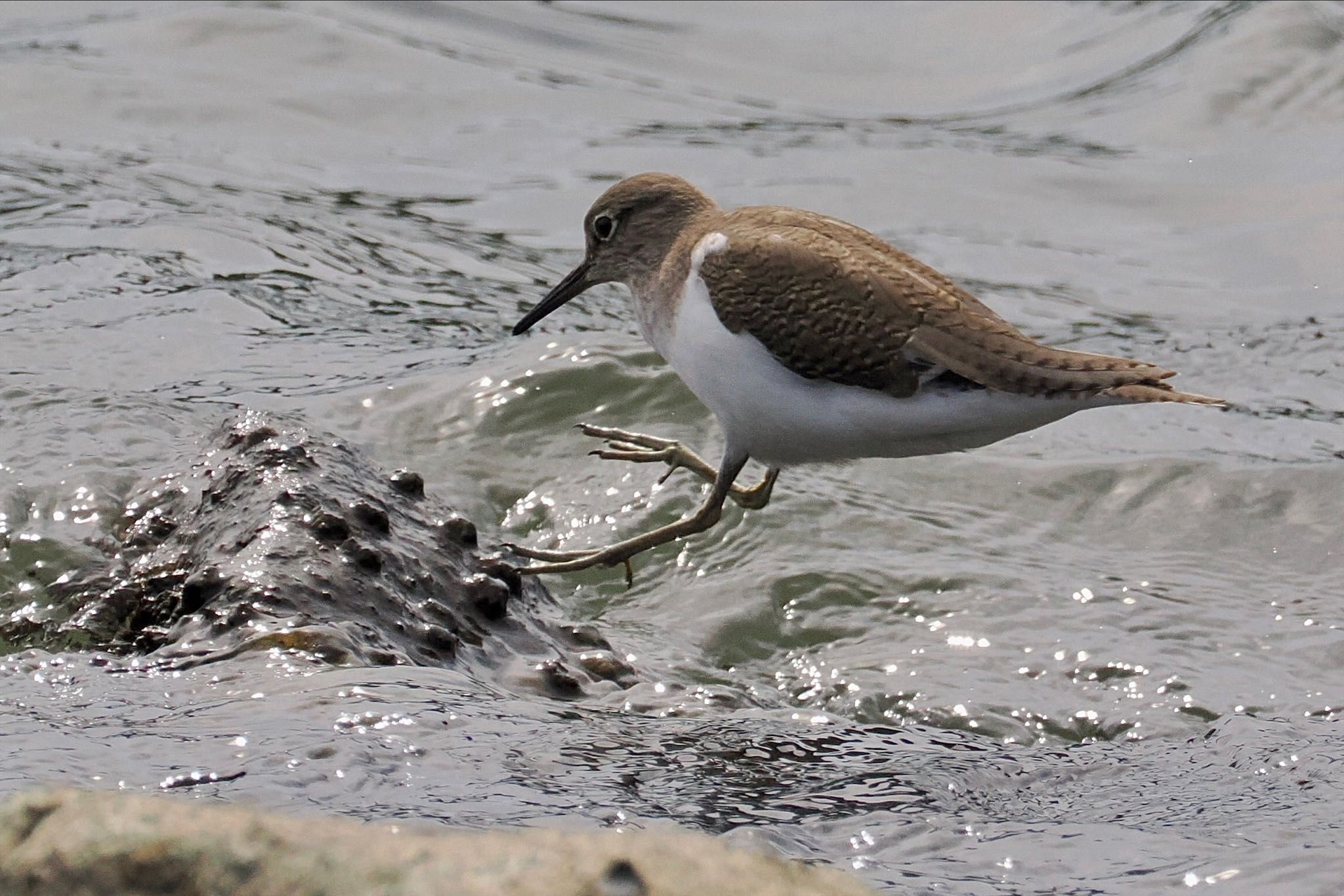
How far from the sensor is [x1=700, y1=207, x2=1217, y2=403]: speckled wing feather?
4.61 metres

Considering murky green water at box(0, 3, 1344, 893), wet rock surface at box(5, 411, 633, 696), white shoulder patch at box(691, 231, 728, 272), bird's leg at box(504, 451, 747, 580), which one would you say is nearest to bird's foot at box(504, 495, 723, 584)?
bird's leg at box(504, 451, 747, 580)

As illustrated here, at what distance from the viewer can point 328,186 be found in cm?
1035

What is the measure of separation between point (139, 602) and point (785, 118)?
8.34 meters

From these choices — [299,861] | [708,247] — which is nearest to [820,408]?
[708,247]

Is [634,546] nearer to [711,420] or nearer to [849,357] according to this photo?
[849,357]

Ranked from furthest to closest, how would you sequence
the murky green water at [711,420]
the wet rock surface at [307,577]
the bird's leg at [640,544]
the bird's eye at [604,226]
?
the bird's eye at [604,226]
the bird's leg at [640,544]
the wet rock surface at [307,577]
the murky green water at [711,420]

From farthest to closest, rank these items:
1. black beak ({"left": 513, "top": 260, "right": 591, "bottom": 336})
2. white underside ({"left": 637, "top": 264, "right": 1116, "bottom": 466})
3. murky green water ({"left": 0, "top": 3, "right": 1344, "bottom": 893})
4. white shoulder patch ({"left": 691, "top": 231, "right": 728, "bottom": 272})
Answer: black beak ({"left": 513, "top": 260, "right": 591, "bottom": 336})
white shoulder patch ({"left": 691, "top": 231, "right": 728, "bottom": 272})
white underside ({"left": 637, "top": 264, "right": 1116, "bottom": 466})
murky green water ({"left": 0, "top": 3, "right": 1344, "bottom": 893})

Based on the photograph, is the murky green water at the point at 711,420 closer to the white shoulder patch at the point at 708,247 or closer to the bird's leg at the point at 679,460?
the bird's leg at the point at 679,460

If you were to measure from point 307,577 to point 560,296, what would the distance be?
89.3 inches

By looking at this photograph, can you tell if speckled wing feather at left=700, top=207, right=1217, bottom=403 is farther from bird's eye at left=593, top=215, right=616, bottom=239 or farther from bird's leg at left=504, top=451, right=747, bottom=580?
bird's eye at left=593, top=215, right=616, bottom=239

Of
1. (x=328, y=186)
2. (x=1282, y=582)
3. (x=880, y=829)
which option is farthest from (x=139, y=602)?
(x=328, y=186)

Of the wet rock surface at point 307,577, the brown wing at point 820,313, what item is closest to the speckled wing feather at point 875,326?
the brown wing at point 820,313

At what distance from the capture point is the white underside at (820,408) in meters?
4.71

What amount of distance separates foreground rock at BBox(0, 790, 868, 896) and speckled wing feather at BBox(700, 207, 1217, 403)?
2665 mm
